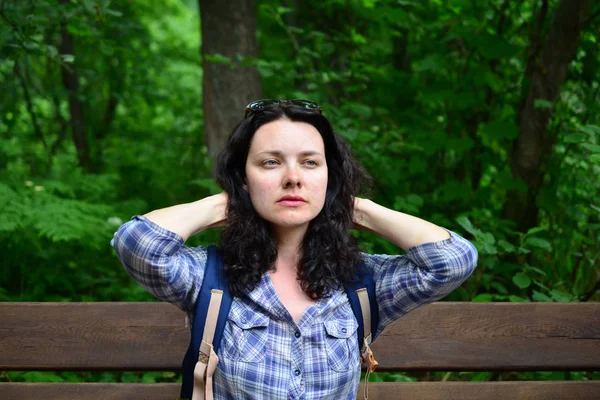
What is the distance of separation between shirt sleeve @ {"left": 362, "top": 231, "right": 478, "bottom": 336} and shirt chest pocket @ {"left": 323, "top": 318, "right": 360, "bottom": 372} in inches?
6.2

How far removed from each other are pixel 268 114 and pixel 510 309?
4.72ft

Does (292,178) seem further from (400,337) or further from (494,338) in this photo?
(494,338)

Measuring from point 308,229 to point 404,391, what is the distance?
0.99 m

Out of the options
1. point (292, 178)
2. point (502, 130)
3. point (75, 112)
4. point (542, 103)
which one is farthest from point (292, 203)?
point (75, 112)

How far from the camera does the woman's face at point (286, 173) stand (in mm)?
2037

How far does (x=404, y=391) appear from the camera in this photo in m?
2.79

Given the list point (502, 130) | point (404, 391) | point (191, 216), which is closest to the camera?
point (191, 216)

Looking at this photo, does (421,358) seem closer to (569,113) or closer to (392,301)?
(392,301)

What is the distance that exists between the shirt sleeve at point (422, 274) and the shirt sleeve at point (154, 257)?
25.5 inches

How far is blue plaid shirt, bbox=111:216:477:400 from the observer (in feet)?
6.46

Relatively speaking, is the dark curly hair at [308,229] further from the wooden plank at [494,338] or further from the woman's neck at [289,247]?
the wooden plank at [494,338]

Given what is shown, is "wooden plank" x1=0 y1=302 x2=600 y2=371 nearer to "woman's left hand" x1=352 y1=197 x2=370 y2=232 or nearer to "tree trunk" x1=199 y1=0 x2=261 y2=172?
"woman's left hand" x1=352 y1=197 x2=370 y2=232

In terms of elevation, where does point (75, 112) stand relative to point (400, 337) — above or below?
above

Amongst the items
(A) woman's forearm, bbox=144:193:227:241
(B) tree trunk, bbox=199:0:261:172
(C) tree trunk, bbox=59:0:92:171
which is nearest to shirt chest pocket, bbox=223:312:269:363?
(A) woman's forearm, bbox=144:193:227:241
